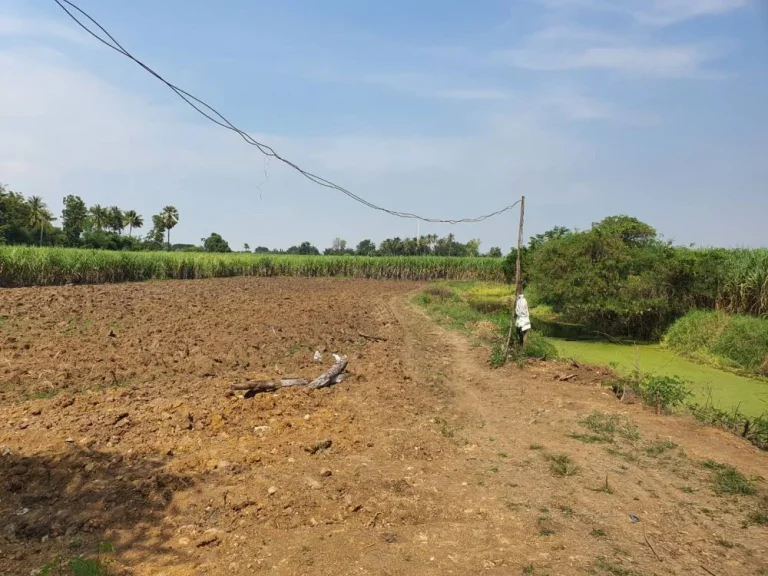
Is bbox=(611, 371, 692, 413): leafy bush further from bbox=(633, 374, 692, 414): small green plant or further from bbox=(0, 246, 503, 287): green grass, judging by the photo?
bbox=(0, 246, 503, 287): green grass

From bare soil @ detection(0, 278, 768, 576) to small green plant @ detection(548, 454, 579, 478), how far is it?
7 cm

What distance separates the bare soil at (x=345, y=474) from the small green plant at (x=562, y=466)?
0.22ft

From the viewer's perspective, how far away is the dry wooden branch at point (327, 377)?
7539mm

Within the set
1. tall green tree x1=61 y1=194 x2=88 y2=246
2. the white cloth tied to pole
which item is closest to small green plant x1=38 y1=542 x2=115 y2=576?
the white cloth tied to pole

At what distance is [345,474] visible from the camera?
4871mm

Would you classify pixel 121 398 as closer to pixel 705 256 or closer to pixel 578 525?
pixel 578 525

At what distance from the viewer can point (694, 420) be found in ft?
23.3

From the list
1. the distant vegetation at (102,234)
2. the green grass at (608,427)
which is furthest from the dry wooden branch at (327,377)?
the distant vegetation at (102,234)

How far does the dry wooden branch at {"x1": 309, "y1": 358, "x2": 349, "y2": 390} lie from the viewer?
24.7 ft

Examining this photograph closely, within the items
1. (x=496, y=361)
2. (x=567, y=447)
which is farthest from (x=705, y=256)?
(x=567, y=447)

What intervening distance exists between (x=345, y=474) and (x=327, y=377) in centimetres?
297


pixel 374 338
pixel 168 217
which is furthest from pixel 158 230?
pixel 374 338

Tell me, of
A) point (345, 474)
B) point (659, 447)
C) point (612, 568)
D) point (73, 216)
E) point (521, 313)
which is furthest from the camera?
point (73, 216)

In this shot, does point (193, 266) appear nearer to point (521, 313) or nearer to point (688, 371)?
point (521, 313)
